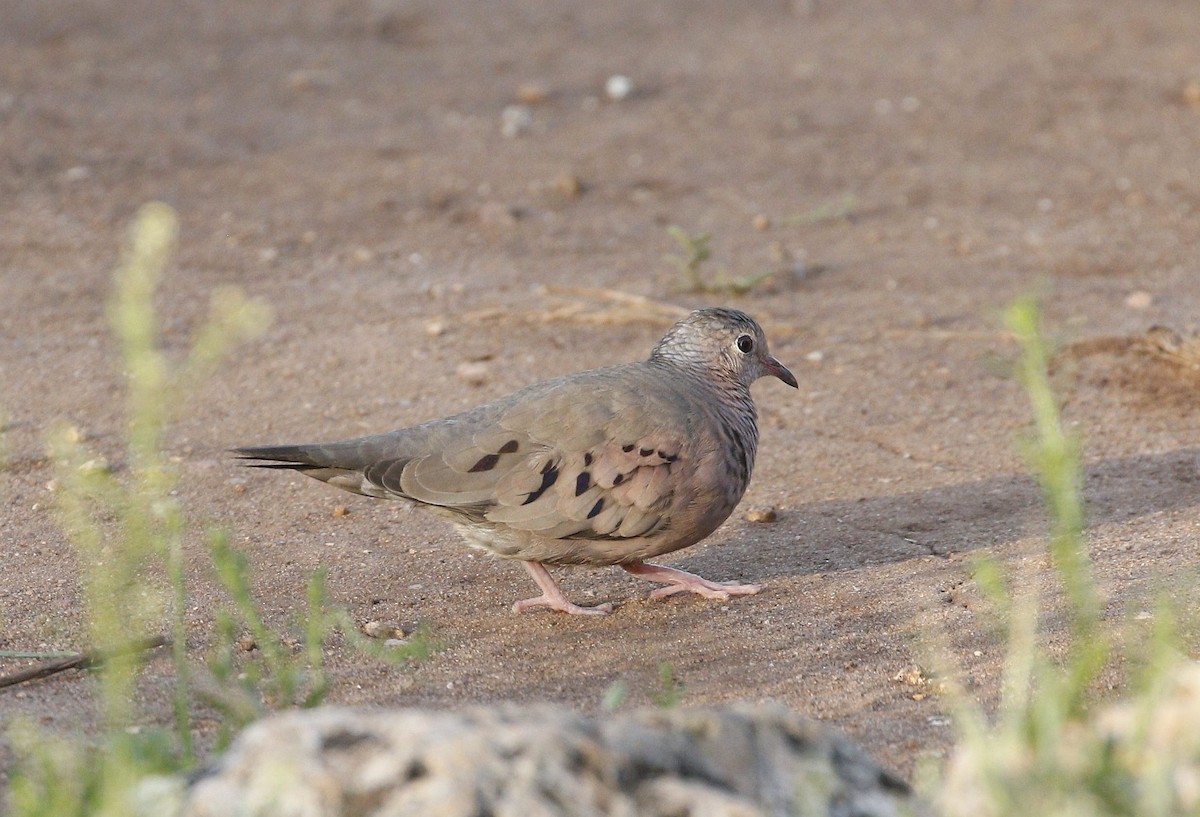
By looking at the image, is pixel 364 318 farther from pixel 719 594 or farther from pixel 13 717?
pixel 13 717

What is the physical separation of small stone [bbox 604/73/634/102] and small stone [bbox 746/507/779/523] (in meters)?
5.47

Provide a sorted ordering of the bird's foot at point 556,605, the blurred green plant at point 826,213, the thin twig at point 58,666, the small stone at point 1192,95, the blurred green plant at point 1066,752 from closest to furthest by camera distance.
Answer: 1. the blurred green plant at point 1066,752
2. the thin twig at point 58,666
3. the bird's foot at point 556,605
4. the blurred green plant at point 826,213
5. the small stone at point 1192,95

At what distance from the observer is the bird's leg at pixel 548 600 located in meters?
4.61

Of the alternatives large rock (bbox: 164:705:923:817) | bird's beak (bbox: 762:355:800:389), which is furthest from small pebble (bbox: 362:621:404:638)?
large rock (bbox: 164:705:923:817)

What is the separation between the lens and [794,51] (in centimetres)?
1109

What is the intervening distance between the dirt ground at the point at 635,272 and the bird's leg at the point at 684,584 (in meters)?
0.06

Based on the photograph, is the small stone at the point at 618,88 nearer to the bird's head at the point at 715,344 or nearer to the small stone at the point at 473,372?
the small stone at the point at 473,372

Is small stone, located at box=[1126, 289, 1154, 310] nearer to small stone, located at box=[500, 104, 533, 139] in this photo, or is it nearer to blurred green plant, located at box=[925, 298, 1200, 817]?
small stone, located at box=[500, 104, 533, 139]

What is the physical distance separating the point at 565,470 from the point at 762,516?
1142 mm

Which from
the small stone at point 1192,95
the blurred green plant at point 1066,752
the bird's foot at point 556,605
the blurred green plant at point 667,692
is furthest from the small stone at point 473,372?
the small stone at point 1192,95

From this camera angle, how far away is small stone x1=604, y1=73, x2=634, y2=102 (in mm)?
10237

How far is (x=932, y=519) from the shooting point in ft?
17.1

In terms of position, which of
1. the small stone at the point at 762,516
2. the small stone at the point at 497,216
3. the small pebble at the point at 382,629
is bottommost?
the small stone at the point at 762,516

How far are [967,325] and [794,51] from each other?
469 cm
